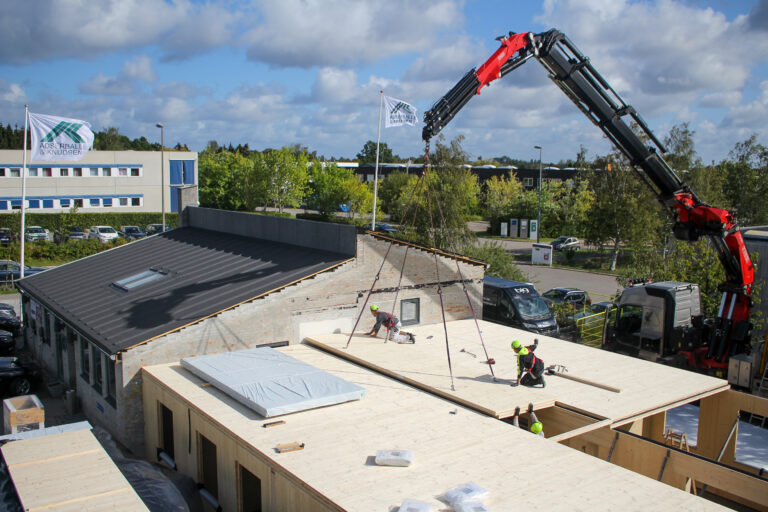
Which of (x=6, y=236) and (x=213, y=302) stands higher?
(x=213, y=302)

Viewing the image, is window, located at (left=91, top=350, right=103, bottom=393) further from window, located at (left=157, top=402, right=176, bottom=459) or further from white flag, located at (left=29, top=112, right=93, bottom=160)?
white flag, located at (left=29, top=112, right=93, bottom=160)

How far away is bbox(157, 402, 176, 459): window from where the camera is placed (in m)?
13.9

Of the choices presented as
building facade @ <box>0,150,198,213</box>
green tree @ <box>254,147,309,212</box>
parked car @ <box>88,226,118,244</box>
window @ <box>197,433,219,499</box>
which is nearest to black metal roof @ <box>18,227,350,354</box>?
window @ <box>197,433,219,499</box>

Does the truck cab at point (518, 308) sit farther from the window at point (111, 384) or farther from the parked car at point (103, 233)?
the parked car at point (103, 233)

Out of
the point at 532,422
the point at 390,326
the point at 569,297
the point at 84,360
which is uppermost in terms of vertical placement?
the point at 390,326

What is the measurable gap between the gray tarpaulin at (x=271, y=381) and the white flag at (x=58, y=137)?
50.6 feet

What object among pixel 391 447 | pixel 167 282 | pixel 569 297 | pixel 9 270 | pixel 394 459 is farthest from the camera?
pixel 9 270

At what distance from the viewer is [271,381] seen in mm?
12922

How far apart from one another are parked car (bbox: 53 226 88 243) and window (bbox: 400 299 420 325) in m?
40.4

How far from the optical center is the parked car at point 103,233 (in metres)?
51.1

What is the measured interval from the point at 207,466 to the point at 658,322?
622 inches

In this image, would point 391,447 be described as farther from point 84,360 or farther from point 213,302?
point 84,360

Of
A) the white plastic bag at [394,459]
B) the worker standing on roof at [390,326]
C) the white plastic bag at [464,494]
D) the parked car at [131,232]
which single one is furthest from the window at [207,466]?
the parked car at [131,232]

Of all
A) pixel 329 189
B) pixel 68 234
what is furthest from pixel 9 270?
pixel 329 189
